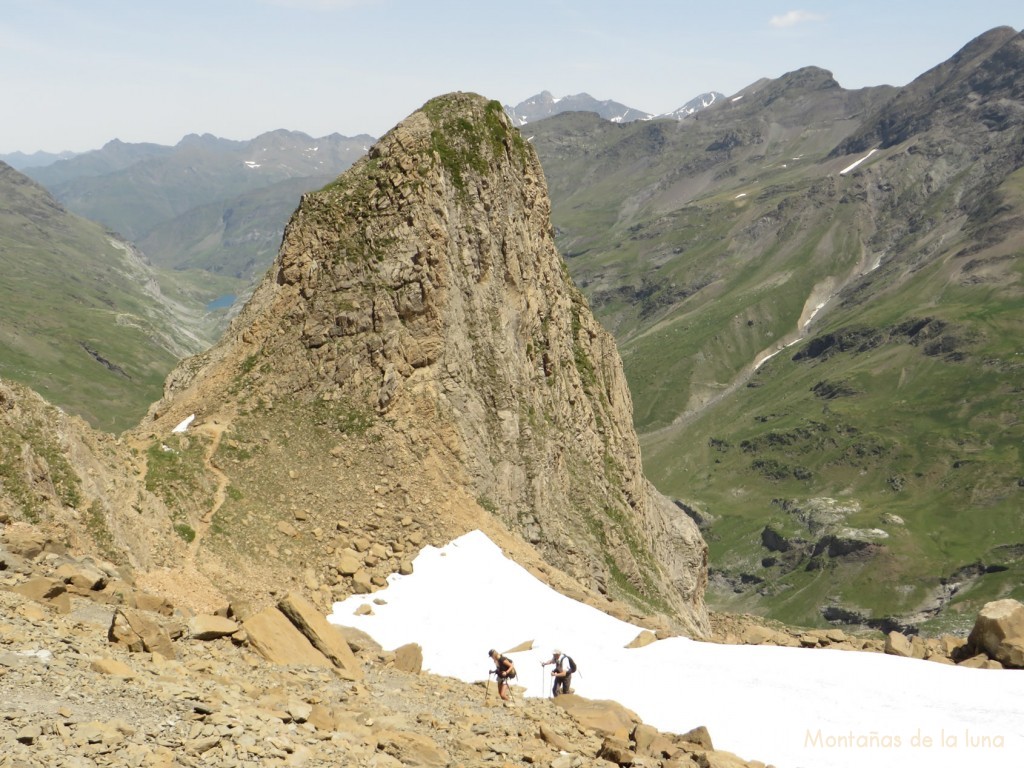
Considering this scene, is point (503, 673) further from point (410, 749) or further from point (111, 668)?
point (111, 668)

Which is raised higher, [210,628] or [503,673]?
[210,628]

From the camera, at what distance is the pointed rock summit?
42.5 m

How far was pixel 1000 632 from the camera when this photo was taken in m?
31.3

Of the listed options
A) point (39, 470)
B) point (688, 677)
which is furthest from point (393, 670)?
point (39, 470)

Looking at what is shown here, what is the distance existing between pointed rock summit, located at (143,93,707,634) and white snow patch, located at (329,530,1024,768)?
4.70 meters

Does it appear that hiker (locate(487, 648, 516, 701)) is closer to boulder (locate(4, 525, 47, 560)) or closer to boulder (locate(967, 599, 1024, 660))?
boulder (locate(4, 525, 47, 560))

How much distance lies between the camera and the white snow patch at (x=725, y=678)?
25.4 meters

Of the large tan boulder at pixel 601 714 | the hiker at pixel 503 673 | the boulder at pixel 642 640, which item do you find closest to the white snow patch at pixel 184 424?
the hiker at pixel 503 673

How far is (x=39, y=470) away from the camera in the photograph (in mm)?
28469

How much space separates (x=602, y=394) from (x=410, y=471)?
26.6 metres

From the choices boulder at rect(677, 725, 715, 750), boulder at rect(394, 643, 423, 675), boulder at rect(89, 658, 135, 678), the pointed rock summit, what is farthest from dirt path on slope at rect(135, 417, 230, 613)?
boulder at rect(677, 725, 715, 750)

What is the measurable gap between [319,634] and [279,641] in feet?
5.15

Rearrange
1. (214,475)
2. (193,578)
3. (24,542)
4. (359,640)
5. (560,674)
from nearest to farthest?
(24,542) → (560,674) → (359,640) → (193,578) → (214,475)

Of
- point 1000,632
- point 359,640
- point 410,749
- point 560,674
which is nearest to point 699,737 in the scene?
point 560,674
